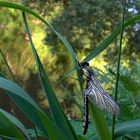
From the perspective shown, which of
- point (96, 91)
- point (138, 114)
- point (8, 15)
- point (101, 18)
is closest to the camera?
point (96, 91)

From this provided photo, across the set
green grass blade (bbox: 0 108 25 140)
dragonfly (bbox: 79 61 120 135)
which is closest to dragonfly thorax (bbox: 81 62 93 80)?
dragonfly (bbox: 79 61 120 135)

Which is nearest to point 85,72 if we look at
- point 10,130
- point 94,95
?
point 94,95

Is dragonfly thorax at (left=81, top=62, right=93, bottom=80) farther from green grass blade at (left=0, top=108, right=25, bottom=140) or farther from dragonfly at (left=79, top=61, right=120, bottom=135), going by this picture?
green grass blade at (left=0, top=108, right=25, bottom=140)

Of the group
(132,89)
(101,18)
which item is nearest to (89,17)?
(101,18)

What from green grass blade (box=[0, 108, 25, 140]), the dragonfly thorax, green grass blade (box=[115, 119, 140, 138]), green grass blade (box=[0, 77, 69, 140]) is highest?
the dragonfly thorax

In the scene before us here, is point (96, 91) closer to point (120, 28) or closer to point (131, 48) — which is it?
point (120, 28)

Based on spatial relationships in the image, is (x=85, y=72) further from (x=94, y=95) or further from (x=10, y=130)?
(x=10, y=130)

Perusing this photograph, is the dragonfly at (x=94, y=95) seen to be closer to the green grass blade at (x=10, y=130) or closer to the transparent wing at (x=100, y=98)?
the transparent wing at (x=100, y=98)
